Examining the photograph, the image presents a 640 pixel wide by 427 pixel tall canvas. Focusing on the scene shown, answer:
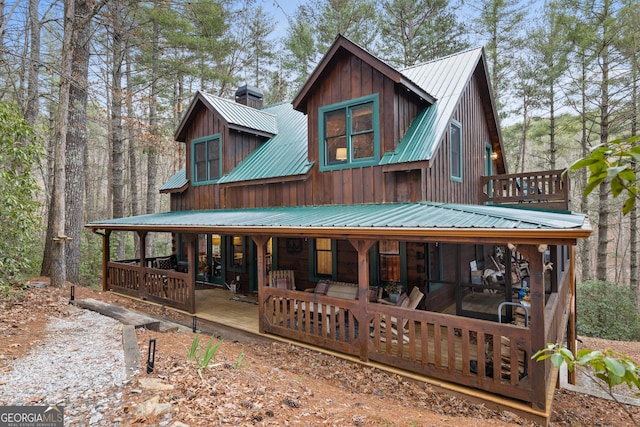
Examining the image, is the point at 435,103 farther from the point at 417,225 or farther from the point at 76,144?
the point at 76,144

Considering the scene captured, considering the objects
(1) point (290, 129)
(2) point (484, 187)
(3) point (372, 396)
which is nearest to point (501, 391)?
(3) point (372, 396)

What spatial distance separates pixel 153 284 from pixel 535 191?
11.2m

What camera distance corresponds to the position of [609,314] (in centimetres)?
1268

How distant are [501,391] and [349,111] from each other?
6.24 meters

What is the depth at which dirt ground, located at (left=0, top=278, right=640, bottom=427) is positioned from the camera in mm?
3369

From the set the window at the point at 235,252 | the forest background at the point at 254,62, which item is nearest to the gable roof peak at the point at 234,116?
the forest background at the point at 254,62

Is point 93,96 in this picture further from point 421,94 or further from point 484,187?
point 484,187

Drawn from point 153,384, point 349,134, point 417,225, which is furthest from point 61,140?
point 417,225

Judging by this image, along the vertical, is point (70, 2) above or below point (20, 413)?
above

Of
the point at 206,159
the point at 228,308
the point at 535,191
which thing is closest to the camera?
the point at 228,308

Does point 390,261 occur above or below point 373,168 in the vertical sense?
below

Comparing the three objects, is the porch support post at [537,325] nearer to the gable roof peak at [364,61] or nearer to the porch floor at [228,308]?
the gable roof peak at [364,61]

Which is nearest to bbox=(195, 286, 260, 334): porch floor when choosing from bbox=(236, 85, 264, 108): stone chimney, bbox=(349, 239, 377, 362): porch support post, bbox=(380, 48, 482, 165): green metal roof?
bbox=(349, 239, 377, 362): porch support post

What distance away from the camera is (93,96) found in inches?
379
